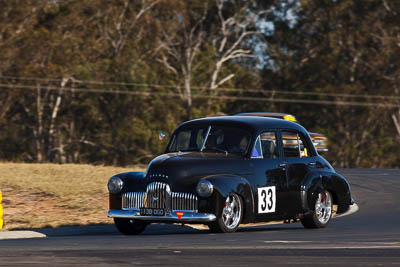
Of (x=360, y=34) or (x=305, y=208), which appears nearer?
(x=305, y=208)

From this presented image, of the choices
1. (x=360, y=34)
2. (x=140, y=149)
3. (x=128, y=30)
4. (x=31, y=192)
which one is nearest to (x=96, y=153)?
(x=140, y=149)

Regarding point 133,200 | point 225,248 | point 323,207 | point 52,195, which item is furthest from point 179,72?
point 225,248

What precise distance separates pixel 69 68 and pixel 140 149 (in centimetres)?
709

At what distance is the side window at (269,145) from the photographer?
529 inches

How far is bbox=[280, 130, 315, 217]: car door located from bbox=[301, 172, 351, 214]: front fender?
0.35ft

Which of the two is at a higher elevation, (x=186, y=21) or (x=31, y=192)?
(x=186, y=21)

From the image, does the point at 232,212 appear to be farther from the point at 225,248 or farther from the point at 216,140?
the point at 225,248

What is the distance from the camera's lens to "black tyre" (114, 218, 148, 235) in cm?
1309

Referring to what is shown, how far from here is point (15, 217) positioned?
616 inches

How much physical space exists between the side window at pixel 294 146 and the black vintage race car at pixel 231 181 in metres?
0.02

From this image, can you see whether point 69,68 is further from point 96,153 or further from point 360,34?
point 360,34

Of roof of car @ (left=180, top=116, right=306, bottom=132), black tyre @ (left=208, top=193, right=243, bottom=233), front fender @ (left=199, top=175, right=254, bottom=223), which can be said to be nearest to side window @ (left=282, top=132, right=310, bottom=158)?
roof of car @ (left=180, top=116, right=306, bottom=132)

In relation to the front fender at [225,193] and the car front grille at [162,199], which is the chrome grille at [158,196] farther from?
the front fender at [225,193]

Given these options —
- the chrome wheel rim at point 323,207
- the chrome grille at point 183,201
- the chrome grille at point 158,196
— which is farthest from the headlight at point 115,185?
the chrome wheel rim at point 323,207
